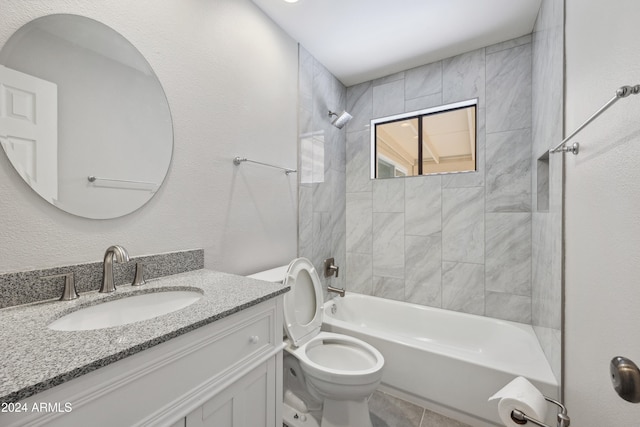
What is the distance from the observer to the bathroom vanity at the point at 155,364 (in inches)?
19.6

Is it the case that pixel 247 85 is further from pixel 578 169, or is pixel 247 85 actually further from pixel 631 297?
pixel 631 297

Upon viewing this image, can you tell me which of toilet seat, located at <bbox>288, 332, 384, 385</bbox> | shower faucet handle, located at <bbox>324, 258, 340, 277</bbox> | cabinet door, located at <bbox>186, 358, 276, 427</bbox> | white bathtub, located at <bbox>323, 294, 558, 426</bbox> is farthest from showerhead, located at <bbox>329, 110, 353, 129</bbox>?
cabinet door, located at <bbox>186, 358, 276, 427</bbox>

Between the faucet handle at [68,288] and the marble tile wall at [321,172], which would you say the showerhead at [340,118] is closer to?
the marble tile wall at [321,172]

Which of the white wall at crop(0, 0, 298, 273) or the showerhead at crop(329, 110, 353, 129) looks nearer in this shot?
the white wall at crop(0, 0, 298, 273)

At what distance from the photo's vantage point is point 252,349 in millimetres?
943

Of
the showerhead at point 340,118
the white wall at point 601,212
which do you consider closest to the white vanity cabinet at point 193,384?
the white wall at point 601,212

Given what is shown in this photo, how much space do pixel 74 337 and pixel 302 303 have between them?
4.29ft

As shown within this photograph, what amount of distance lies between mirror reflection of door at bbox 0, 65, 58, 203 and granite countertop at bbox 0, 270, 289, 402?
396 millimetres

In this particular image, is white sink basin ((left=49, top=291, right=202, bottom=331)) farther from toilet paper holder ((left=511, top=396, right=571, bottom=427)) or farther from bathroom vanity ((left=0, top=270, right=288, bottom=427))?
toilet paper holder ((left=511, top=396, right=571, bottom=427))

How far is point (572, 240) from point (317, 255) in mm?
1677

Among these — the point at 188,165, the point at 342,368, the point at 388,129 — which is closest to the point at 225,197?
the point at 188,165

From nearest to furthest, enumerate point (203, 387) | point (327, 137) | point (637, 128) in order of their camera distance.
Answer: point (637, 128) < point (203, 387) < point (327, 137)

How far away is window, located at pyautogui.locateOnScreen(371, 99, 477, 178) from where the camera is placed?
7.77 ft

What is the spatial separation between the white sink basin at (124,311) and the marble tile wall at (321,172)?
1130 millimetres
